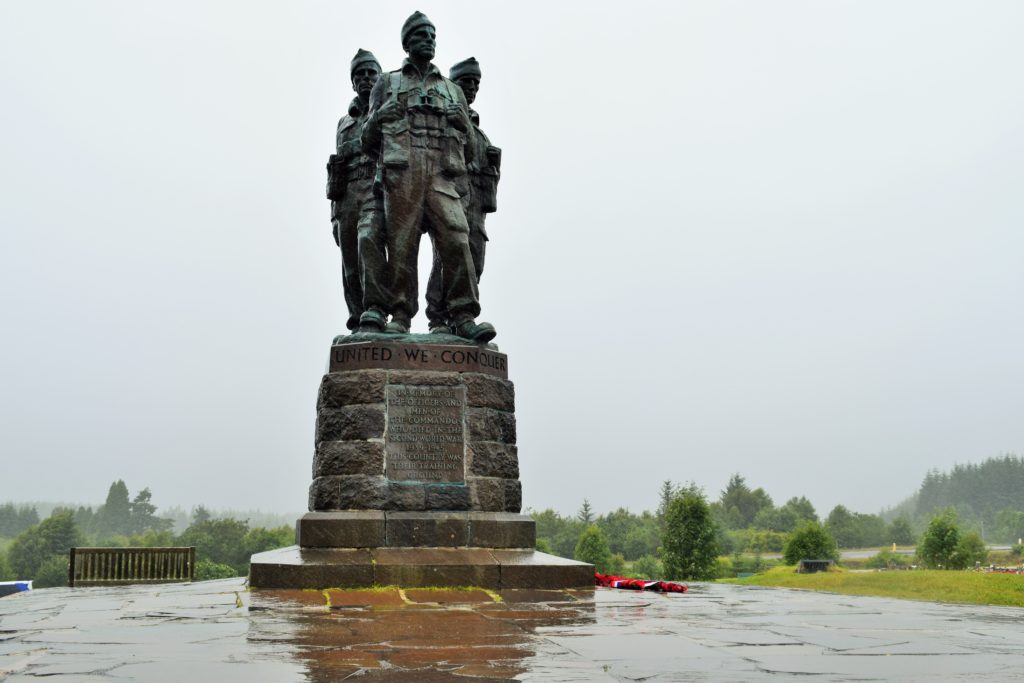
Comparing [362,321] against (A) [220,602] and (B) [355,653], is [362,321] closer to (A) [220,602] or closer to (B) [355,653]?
(A) [220,602]

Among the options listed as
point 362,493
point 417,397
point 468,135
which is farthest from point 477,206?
point 362,493

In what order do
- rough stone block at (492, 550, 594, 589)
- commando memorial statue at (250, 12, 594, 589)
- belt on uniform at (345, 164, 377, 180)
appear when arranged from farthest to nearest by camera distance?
belt on uniform at (345, 164, 377, 180) → commando memorial statue at (250, 12, 594, 589) → rough stone block at (492, 550, 594, 589)

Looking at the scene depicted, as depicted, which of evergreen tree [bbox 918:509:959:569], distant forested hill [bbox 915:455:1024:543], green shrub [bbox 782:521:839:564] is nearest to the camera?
green shrub [bbox 782:521:839:564]

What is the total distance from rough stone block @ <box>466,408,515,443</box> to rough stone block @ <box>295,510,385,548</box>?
121 cm

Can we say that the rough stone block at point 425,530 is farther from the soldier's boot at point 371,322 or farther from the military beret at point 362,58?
the military beret at point 362,58

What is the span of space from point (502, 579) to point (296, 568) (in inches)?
60.7

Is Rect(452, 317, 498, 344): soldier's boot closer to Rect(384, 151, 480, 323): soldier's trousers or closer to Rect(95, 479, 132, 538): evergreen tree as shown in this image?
Rect(384, 151, 480, 323): soldier's trousers

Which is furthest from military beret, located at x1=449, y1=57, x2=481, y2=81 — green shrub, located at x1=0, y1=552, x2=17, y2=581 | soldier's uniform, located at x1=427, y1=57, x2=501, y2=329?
green shrub, located at x1=0, y1=552, x2=17, y2=581

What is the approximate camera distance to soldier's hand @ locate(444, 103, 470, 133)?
355 inches

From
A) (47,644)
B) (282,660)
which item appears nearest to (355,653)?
(282,660)

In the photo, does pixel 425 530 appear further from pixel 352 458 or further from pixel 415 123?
pixel 415 123

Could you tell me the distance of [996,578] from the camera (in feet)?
41.9

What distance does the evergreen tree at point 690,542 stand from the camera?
47875mm

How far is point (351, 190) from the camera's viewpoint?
33.4 feet
